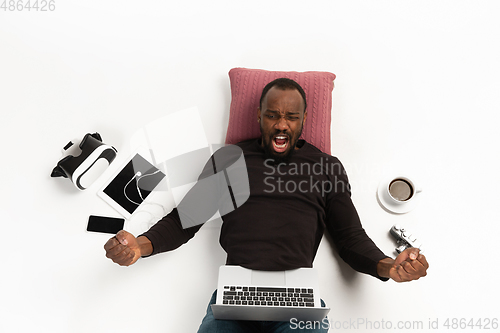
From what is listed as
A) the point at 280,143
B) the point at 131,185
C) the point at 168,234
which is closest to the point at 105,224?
the point at 131,185

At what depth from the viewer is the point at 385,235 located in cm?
150

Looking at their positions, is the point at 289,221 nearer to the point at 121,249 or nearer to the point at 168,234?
the point at 168,234

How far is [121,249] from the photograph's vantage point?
1.15 metres

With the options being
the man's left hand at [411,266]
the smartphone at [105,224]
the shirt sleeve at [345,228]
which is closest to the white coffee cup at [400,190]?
the shirt sleeve at [345,228]

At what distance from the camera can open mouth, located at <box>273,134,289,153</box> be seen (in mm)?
1405

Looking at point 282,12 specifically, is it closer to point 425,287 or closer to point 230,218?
point 230,218

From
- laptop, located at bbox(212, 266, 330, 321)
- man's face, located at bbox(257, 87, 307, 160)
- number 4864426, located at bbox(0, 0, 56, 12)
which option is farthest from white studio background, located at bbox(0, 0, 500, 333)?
man's face, located at bbox(257, 87, 307, 160)

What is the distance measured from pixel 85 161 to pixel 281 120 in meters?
0.85

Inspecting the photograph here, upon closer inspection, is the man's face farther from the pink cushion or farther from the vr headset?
the vr headset

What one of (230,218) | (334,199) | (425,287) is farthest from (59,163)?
(425,287)

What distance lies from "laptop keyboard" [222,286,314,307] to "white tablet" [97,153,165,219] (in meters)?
0.60

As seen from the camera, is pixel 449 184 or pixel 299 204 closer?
pixel 299 204

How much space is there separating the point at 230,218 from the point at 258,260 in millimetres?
189

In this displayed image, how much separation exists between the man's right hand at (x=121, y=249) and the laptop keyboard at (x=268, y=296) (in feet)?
1.10
